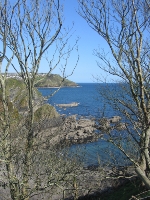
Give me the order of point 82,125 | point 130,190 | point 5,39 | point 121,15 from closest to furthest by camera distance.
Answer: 1. point 5,39
2. point 121,15
3. point 130,190
4. point 82,125

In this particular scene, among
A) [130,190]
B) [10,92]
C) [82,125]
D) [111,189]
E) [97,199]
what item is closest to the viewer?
[10,92]

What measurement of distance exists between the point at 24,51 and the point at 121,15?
379 cm

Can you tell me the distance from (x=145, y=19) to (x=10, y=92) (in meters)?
6.21

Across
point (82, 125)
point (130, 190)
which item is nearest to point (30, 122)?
point (130, 190)

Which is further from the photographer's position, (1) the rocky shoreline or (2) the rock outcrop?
(2) the rock outcrop

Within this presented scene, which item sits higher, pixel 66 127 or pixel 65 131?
pixel 66 127

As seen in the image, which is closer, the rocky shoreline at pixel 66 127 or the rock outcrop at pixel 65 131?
the rocky shoreline at pixel 66 127

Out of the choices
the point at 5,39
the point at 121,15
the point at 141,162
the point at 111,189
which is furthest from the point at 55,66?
the point at 111,189

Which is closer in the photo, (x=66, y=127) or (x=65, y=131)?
(x=65, y=131)

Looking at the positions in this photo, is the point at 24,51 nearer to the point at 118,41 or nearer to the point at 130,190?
the point at 118,41

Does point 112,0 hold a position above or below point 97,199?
above

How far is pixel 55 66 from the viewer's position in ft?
31.9

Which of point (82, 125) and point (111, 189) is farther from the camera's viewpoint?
point (82, 125)

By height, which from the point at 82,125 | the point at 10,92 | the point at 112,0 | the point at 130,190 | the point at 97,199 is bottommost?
the point at 97,199
